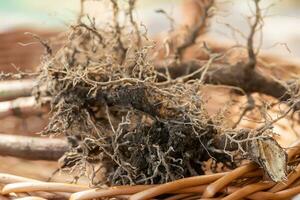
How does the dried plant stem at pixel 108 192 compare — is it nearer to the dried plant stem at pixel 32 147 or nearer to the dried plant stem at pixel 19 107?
the dried plant stem at pixel 32 147

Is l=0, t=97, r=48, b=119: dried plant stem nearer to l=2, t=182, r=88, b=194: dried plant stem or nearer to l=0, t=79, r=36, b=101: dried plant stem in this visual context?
l=0, t=79, r=36, b=101: dried plant stem

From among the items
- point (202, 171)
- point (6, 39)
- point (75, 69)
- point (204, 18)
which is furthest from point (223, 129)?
point (6, 39)

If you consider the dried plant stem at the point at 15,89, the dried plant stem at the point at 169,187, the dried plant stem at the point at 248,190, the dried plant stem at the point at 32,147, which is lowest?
the dried plant stem at the point at 32,147

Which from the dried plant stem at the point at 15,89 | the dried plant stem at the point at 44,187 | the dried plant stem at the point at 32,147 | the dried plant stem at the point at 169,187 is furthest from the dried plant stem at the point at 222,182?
the dried plant stem at the point at 15,89

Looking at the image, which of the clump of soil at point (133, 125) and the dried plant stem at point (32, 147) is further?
the dried plant stem at point (32, 147)

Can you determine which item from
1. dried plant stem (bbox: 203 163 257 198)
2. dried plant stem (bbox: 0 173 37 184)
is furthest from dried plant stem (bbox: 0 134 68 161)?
dried plant stem (bbox: 203 163 257 198)

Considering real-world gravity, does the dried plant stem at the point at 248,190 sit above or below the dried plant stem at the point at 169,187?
below
